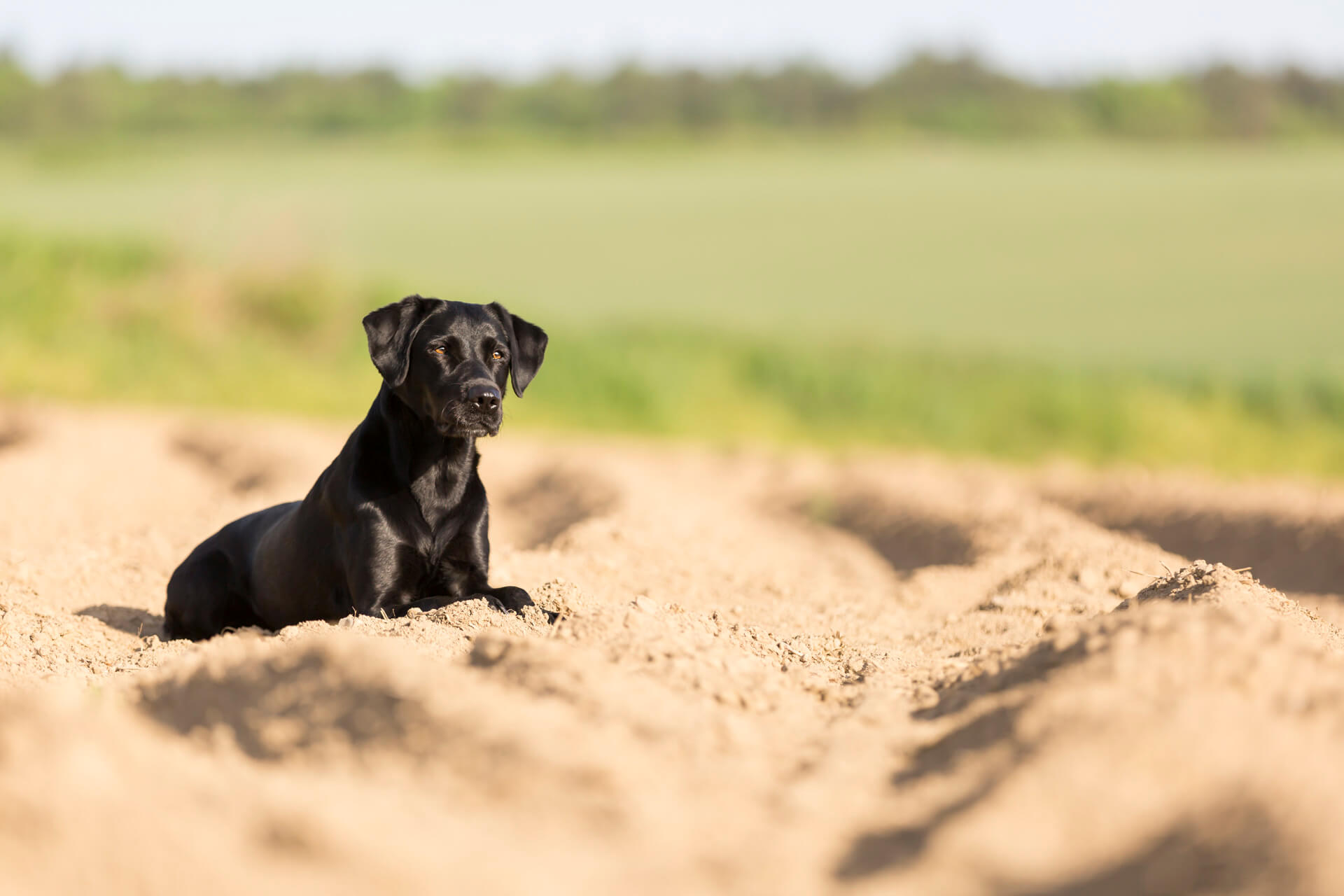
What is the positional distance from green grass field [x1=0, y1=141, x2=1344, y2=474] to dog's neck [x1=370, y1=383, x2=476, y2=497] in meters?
8.61

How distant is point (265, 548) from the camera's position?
5285 mm

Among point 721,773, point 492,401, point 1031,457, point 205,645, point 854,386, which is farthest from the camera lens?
point 854,386

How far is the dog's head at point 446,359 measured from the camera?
4660 millimetres

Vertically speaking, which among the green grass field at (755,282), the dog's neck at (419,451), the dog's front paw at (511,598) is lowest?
the dog's front paw at (511,598)

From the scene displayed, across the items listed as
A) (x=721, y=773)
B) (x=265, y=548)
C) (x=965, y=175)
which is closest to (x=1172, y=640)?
(x=721, y=773)

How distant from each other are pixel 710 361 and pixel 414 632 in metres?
11.8

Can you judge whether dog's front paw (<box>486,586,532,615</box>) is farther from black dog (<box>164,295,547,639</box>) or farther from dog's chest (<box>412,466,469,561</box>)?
dog's chest (<box>412,466,469,561</box>)

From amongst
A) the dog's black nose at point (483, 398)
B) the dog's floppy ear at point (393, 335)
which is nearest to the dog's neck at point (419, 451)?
the dog's floppy ear at point (393, 335)

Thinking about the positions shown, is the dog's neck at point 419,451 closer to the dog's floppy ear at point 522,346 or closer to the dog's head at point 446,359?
the dog's head at point 446,359

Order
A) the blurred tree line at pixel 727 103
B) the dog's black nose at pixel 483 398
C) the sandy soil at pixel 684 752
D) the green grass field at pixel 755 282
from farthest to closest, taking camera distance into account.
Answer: the blurred tree line at pixel 727 103 < the green grass field at pixel 755 282 < the dog's black nose at pixel 483 398 < the sandy soil at pixel 684 752

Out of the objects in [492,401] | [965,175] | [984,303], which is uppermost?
[965,175]

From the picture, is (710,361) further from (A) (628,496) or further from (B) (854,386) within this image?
(A) (628,496)

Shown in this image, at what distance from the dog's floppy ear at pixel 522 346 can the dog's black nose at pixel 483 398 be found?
44 centimetres

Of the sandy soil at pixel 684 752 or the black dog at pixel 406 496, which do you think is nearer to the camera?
the sandy soil at pixel 684 752
